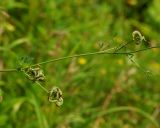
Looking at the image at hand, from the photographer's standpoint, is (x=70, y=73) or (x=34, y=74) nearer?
(x=34, y=74)

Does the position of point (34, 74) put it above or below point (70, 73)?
below

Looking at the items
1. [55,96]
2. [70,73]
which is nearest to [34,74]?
[55,96]

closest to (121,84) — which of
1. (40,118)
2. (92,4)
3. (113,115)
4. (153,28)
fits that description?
(113,115)

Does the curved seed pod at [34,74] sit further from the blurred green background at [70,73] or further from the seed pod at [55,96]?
the blurred green background at [70,73]

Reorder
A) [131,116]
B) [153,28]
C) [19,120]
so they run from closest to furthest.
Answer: [19,120]
[131,116]
[153,28]

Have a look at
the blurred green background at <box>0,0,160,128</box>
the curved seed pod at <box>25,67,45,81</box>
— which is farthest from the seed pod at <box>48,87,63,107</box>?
the blurred green background at <box>0,0,160,128</box>

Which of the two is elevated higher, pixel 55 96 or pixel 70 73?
pixel 70 73

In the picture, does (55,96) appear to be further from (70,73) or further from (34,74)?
(70,73)

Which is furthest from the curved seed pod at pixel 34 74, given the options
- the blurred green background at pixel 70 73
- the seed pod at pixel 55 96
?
the blurred green background at pixel 70 73

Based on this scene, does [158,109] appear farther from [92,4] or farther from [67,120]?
[92,4]
